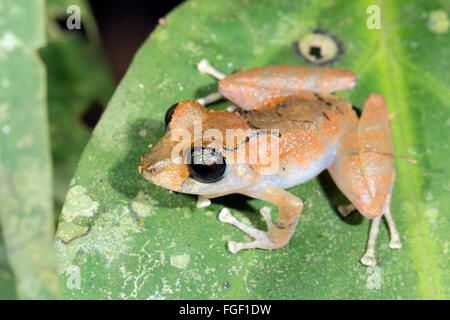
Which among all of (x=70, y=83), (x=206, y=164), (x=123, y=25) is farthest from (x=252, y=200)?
(x=123, y=25)

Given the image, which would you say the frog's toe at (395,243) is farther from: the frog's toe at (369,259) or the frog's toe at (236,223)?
the frog's toe at (236,223)

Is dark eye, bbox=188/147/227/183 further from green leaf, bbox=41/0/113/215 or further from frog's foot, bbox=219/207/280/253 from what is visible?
green leaf, bbox=41/0/113/215

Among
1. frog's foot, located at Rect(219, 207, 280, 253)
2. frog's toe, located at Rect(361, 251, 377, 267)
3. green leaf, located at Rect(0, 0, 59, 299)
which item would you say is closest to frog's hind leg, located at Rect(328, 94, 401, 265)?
frog's toe, located at Rect(361, 251, 377, 267)

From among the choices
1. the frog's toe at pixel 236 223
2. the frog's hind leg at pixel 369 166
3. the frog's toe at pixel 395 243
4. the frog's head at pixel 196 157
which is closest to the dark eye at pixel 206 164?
the frog's head at pixel 196 157

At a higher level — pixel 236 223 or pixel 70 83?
pixel 70 83

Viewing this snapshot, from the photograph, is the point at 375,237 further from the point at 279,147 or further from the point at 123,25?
the point at 123,25

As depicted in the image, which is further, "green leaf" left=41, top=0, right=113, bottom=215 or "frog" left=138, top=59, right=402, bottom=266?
"green leaf" left=41, top=0, right=113, bottom=215

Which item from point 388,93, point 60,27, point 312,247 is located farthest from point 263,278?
point 60,27
